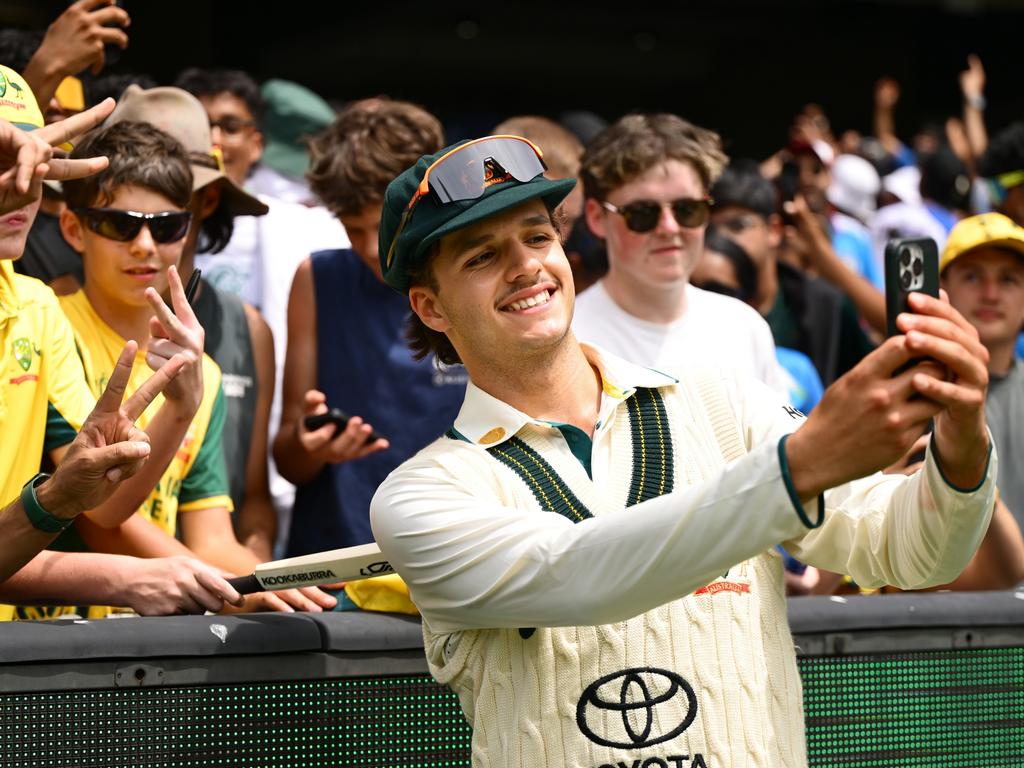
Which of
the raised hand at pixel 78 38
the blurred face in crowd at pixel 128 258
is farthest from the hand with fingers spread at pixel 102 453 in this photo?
the raised hand at pixel 78 38

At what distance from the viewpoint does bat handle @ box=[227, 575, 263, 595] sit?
3.26m

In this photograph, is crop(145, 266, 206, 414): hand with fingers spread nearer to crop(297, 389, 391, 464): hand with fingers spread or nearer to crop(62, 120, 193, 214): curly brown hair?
crop(297, 389, 391, 464): hand with fingers spread

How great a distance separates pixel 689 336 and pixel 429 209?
90.0 inches

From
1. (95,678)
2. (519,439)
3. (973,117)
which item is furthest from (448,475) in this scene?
(973,117)

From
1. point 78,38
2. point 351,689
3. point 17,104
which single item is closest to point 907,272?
point 351,689

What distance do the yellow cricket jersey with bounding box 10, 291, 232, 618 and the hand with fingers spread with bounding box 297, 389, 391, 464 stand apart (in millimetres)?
252

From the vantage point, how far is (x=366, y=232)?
4.94m

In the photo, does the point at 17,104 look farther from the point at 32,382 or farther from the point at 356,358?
the point at 356,358

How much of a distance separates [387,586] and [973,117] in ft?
26.2

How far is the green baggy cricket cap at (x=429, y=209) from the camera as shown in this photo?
280 centimetres

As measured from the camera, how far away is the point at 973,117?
33.4ft

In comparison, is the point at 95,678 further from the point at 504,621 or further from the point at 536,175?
the point at 536,175

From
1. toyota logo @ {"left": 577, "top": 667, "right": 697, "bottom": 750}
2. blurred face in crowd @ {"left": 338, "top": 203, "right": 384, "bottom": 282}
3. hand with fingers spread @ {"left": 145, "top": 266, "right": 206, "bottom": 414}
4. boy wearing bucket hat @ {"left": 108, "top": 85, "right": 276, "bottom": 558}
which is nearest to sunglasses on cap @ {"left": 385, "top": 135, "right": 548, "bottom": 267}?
hand with fingers spread @ {"left": 145, "top": 266, "right": 206, "bottom": 414}

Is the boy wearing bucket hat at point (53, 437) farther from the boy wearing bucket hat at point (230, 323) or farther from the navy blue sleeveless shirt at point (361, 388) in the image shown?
the navy blue sleeveless shirt at point (361, 388)
